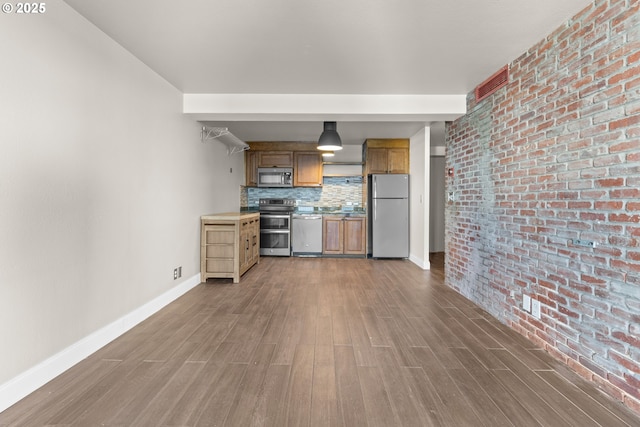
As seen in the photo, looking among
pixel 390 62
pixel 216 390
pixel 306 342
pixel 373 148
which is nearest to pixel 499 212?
pixel 390 62

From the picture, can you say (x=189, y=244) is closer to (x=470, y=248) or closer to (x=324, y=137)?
(x=324, y=137)

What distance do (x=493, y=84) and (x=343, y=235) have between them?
3.64m

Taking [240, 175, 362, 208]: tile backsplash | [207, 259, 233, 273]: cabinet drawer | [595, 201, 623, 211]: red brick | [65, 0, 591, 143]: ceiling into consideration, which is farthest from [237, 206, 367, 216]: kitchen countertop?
[595, 201, 623, 211]: red brick

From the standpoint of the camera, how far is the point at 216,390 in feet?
5.50

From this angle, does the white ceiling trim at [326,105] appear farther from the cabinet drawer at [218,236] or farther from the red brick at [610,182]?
the red brick at [610,182]

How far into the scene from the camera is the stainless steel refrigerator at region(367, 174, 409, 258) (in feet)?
18.1

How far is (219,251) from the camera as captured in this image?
12.9ft

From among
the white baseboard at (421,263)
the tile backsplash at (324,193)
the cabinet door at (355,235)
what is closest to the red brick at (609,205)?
the white baseboard at (421,263)

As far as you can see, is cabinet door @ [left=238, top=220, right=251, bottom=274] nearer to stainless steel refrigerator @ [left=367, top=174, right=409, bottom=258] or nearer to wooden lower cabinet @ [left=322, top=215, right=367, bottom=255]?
wooden lower cabinet @ [left=322, top=215, right=367, bottom=255]

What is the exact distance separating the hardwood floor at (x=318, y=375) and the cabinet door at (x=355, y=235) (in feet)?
9.27

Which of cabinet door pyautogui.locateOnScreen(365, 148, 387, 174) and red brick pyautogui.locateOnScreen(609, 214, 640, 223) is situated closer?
red brick pyautogui.locateOnScreen(609, 214, 640, 223)

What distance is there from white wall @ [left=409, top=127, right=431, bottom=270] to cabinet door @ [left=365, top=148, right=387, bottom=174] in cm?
48

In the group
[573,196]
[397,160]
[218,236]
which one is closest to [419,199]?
[397,160]

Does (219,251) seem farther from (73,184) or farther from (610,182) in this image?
(610,182)
